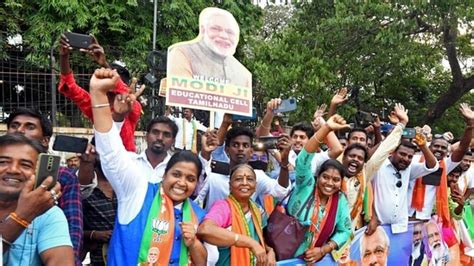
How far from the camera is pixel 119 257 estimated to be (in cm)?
279

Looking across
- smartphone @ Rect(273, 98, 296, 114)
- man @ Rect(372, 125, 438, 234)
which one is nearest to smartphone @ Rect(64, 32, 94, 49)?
smartphone @ Rect(273, 98, 296, 114)

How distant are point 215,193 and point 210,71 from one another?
1.23m

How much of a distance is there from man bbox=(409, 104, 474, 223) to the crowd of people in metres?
0.01

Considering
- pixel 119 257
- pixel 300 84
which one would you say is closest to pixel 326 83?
pixel 300 84

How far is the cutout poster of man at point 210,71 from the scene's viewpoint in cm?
455

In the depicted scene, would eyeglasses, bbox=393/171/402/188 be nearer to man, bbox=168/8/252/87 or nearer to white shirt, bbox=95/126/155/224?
man, bbox=168/8/252/87

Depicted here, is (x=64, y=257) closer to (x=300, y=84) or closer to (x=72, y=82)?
(x=72, y=82)

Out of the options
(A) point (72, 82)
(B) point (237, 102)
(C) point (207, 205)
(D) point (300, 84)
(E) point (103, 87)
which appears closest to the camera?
(E) point (103, 87)

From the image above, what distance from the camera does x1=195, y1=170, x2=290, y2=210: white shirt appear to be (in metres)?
3.97

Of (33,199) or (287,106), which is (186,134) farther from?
(33,199)

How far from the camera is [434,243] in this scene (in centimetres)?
559

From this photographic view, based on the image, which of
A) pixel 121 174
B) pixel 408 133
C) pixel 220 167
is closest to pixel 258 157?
pixel 220 167

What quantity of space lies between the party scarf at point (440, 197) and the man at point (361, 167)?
73 cm

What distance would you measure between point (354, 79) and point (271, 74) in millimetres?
2880
